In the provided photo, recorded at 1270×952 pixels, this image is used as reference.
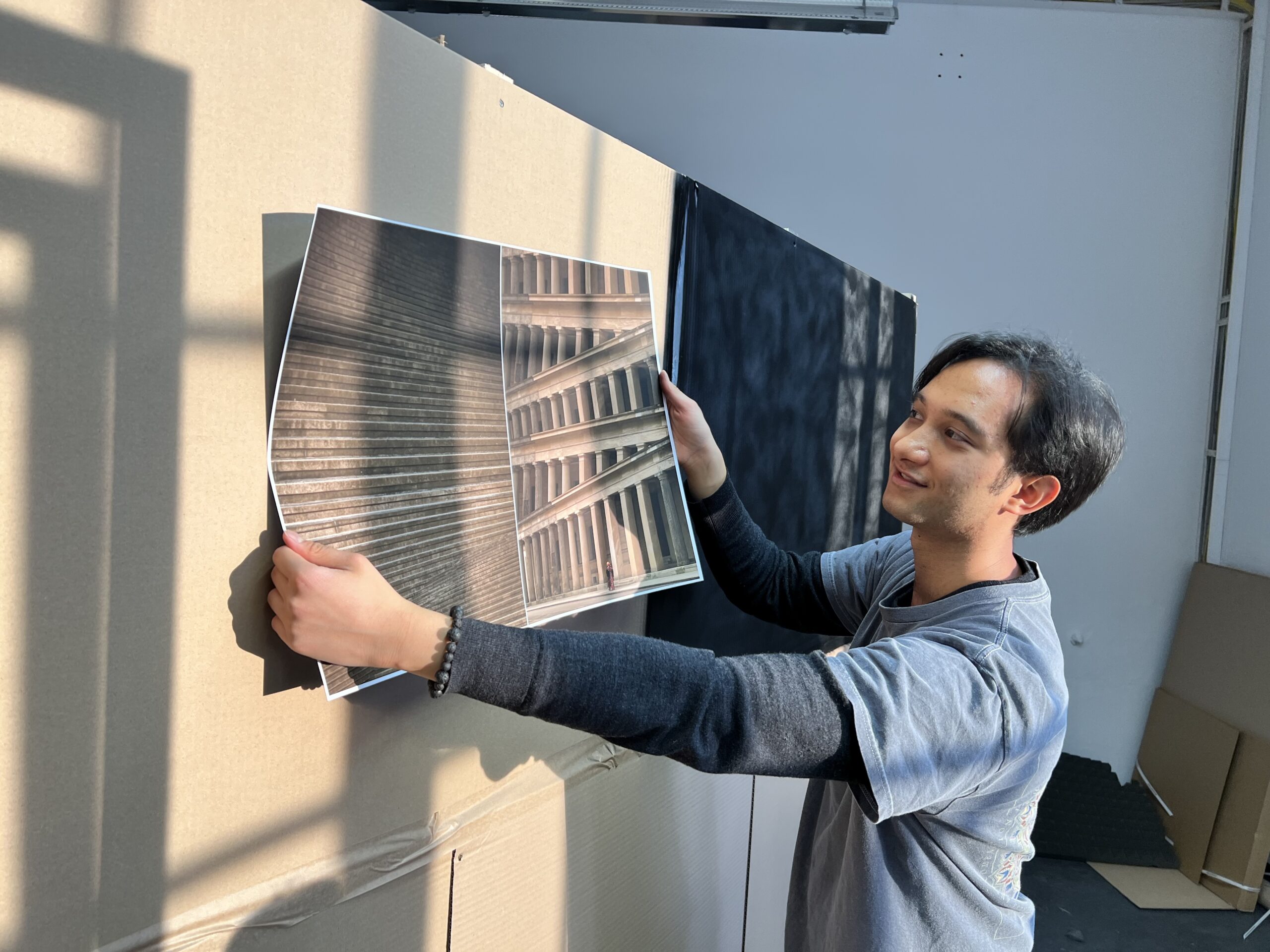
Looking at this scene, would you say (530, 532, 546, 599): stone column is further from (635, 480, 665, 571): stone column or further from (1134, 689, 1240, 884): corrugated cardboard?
(1134, 689, 1240, 884): corrugated cardboard

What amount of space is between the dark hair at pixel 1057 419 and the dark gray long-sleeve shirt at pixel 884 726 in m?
0.14

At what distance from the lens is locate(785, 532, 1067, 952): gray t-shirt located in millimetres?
852

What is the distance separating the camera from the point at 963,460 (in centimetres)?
109

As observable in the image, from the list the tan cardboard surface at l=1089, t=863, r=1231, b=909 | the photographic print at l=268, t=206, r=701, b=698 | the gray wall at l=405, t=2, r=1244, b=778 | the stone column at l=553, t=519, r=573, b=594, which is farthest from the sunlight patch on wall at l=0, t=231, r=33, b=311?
the tan cardboard surface at l=1089, t=863, r=1231, b=909

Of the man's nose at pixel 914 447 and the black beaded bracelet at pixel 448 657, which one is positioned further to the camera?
the man's nose at pixel 914 447

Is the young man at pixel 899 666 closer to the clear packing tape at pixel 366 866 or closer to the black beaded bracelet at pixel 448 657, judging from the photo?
the black beaded bracelet at pixel 448 657

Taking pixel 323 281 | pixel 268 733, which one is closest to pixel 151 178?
pixel 323 281

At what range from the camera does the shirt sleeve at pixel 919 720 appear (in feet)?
2.73

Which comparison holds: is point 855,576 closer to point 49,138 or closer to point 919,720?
point 919,720

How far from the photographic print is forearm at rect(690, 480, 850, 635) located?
68 mm

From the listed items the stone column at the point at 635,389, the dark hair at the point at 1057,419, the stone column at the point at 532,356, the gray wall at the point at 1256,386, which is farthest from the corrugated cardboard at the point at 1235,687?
the stone column at the point at 532,356

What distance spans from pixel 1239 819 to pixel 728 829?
2.64 meters

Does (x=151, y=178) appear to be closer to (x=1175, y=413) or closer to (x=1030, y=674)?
(x=1030, y=674)

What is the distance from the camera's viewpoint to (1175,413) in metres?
3.77
